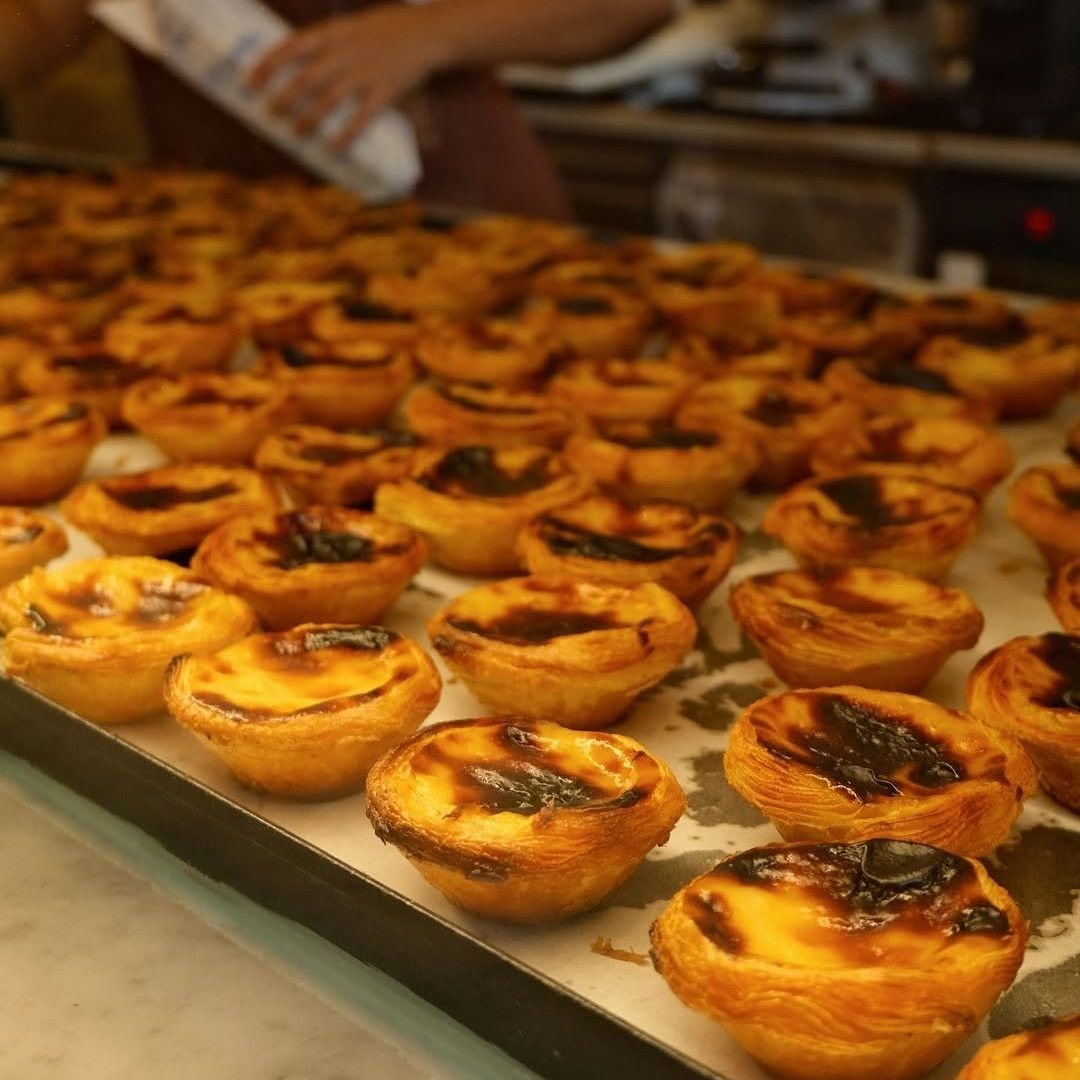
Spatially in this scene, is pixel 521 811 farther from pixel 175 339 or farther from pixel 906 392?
pixel 175 339

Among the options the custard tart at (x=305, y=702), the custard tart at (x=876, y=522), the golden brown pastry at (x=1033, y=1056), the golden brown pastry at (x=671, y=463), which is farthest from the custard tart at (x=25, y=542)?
the golden brown pastry at (x=1033, y=1056)

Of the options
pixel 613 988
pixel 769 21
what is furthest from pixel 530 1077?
pixel 769 21

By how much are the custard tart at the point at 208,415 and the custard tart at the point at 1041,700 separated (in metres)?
1.45

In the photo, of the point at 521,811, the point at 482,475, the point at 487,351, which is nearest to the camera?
the point at 521,811

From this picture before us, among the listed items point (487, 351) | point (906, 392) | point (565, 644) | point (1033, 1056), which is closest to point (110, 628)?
point (565, 644)

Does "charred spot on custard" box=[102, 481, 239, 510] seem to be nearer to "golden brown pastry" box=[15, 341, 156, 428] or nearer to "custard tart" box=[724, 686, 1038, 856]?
"golden brown pastry" box=[15, 341, 156, 428]

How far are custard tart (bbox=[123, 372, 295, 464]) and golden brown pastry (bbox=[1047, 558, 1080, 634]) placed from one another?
4.67 feet

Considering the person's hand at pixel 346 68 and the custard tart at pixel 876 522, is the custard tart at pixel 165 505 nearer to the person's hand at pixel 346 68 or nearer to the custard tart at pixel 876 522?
the custard tart at pixel 876 522

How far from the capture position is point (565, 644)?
1.76 m

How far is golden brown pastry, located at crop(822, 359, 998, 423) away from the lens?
2.72 metres

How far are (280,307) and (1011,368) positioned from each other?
→ 5.29 ft

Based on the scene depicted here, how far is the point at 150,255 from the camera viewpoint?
4.08 metres

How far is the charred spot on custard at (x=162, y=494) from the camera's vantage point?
91.5 inches

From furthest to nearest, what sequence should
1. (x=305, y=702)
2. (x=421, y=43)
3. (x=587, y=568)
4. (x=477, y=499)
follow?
1. (x=421, y=43)
2. (x=477, y=499)
3. (x=587, y=568)
4. (x=305, y=702)
